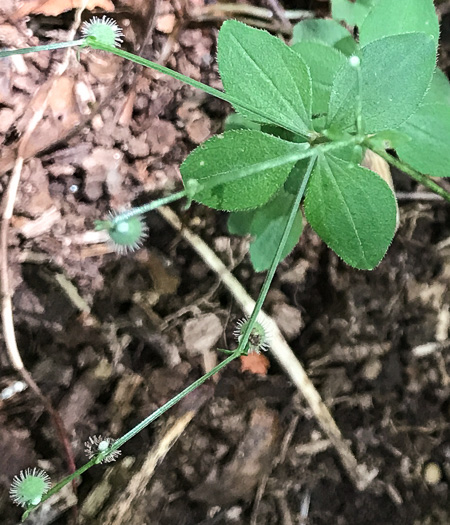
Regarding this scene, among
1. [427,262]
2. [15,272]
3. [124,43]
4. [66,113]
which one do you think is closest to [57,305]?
[15,272]

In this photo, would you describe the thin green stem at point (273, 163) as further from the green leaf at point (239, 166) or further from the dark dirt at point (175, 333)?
the dark dirt at point (175, 333)

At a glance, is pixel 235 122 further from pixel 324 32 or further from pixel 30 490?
pixel 30 490

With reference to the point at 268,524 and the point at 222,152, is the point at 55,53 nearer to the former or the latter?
the point at 222,152

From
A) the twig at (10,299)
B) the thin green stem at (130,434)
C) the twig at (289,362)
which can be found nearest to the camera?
the thin green stem at (130,434)

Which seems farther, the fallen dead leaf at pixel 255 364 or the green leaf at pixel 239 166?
the fallen dead leaf at pixel 255 364

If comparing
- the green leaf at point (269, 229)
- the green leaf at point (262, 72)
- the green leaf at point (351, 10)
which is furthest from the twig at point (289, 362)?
the green leaf at point (351, 10)
